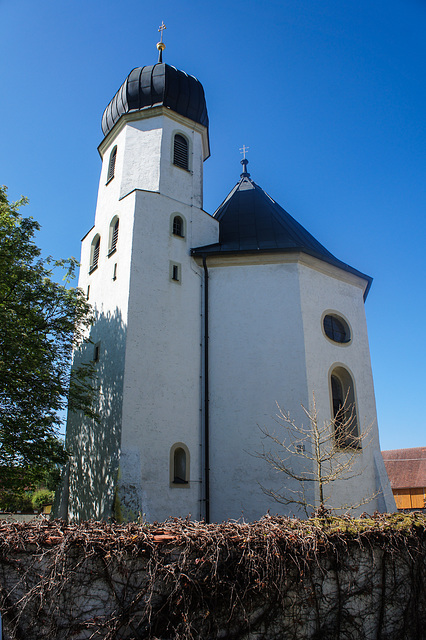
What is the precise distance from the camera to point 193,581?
4980 mm

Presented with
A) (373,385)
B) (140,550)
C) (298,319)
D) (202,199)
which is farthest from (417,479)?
(140,550)

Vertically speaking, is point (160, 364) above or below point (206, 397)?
above

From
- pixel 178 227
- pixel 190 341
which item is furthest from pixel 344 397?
pixel 178 227

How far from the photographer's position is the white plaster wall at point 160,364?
12.0 m

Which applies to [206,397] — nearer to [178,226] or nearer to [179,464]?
[179,464]

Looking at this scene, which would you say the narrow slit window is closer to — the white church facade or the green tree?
the white church facade

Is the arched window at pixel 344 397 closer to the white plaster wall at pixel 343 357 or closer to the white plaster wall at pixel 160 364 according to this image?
the white plaster wall at pixel 343 357

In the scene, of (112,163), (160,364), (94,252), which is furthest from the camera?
(112,163)

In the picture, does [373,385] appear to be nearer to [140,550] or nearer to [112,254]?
[112,254]

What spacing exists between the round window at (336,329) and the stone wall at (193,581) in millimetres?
9174

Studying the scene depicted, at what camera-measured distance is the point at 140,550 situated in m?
4.97

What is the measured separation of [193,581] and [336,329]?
11227mm

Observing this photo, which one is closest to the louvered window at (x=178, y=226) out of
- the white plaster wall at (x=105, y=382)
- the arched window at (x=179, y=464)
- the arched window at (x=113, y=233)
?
the white plaster wall at (x=105, y=382)

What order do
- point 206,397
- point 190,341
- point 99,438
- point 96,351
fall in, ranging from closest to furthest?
point 99,438
point 206,397
point 190,341
point 96,351
